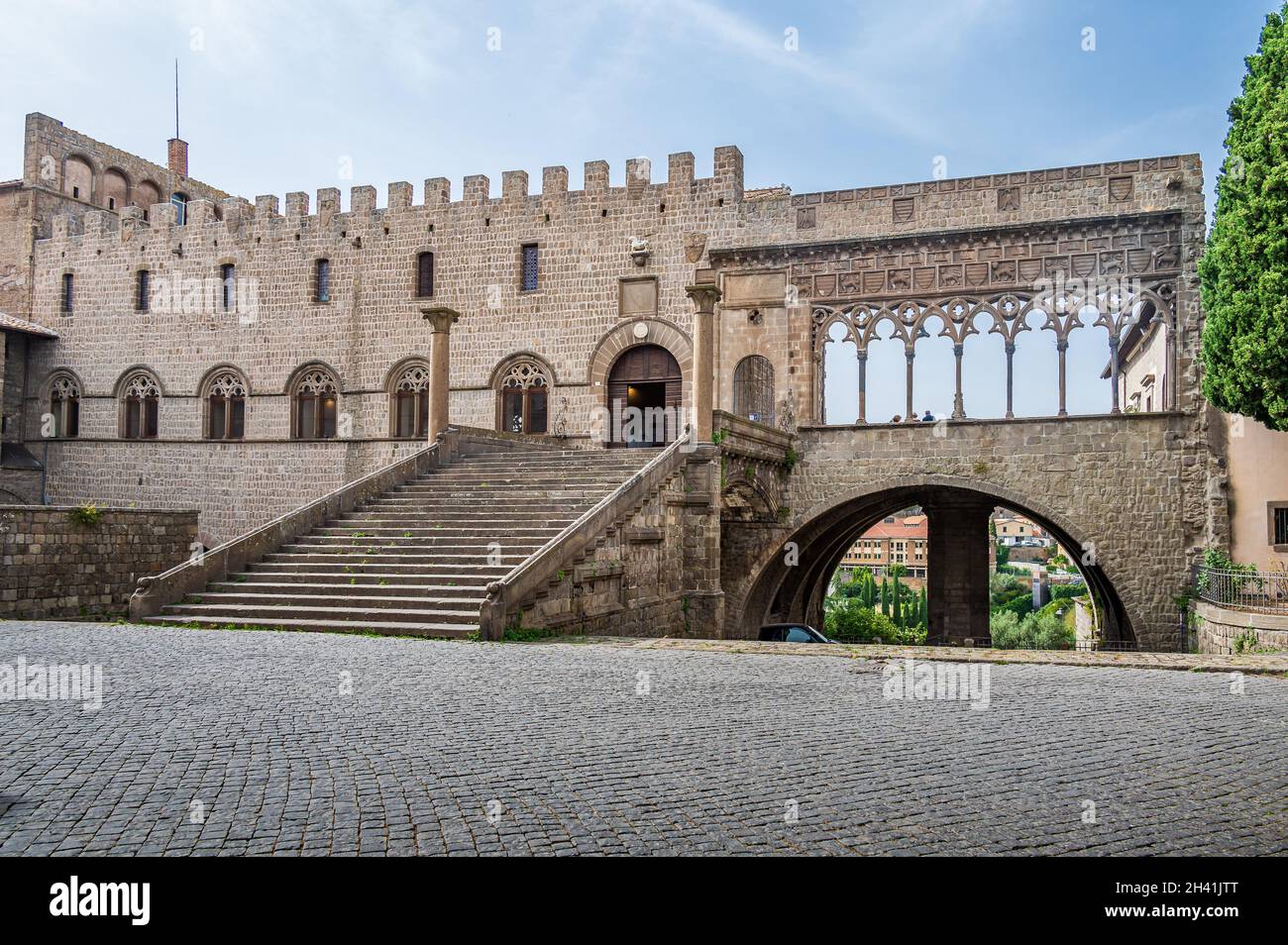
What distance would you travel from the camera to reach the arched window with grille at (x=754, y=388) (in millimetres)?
23391

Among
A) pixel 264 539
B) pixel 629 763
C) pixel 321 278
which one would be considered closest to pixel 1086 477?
pixel 264 539

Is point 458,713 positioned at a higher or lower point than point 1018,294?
lower

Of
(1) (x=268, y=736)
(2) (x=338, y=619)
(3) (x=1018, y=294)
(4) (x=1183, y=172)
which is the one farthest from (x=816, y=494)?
(1) (x=268, y=736)

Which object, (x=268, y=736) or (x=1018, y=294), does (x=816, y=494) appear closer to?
(x=1018, y=294)

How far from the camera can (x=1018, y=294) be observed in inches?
826

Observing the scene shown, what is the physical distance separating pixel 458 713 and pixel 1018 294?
56.6ft

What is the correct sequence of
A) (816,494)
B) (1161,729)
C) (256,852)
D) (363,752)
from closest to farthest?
(256,852), (363,752), (1161,729), (816,494)

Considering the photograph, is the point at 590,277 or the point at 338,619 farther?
the point at 590,277

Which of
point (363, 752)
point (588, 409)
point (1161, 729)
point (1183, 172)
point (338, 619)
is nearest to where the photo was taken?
point (363, 752)

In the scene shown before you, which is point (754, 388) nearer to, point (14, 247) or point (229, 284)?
point (229, 284)

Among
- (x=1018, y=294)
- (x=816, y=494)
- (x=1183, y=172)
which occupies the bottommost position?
(x=816, y=494)

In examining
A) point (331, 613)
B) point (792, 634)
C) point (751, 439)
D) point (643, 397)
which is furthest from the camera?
point (643, 397)

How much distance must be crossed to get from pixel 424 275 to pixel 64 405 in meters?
12.0

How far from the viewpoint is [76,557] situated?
15461mm
